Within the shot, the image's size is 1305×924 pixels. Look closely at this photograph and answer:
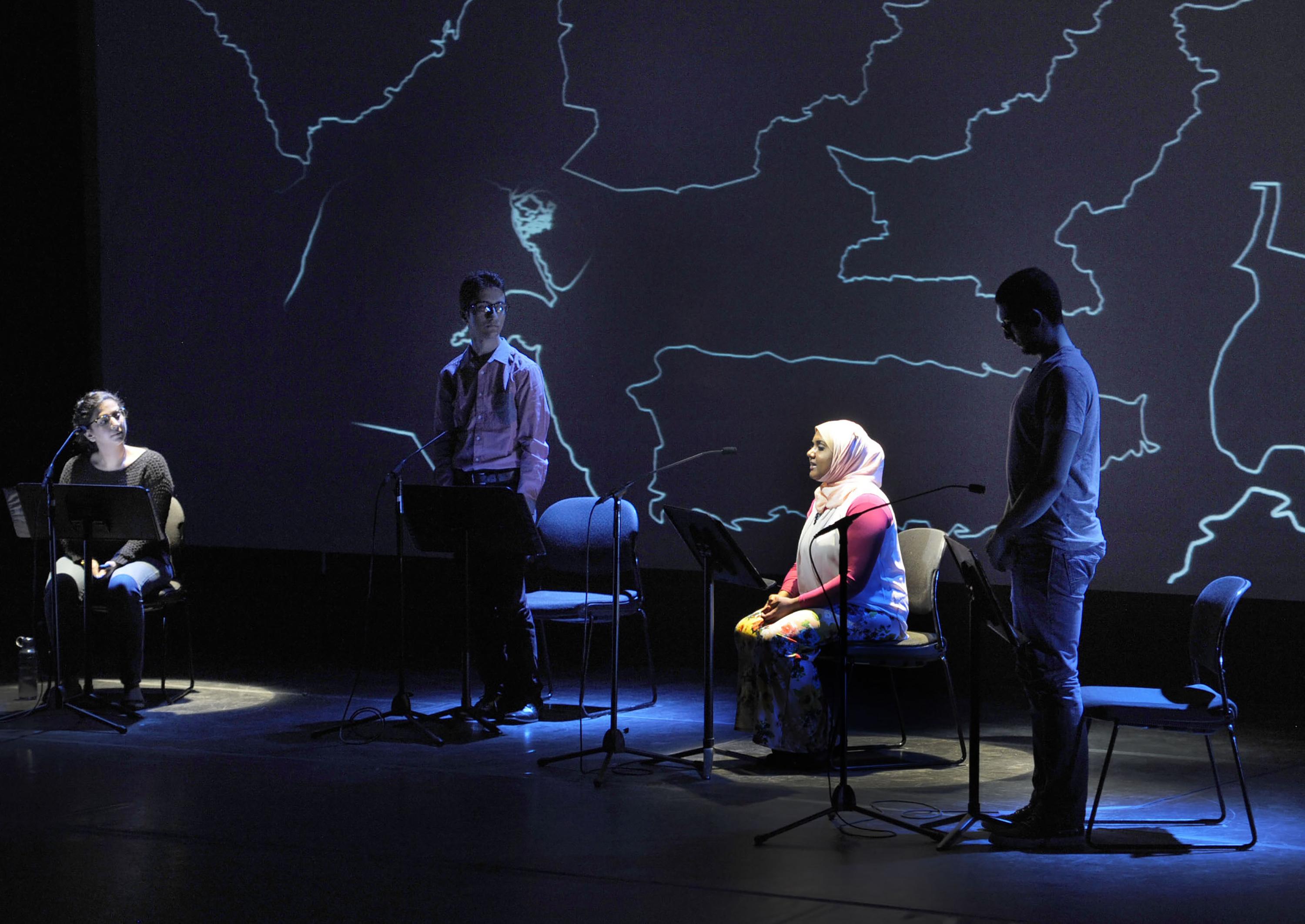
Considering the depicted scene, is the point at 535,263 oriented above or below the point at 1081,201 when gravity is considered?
below

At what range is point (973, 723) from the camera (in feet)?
11.8

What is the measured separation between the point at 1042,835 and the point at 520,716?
227 centimetres

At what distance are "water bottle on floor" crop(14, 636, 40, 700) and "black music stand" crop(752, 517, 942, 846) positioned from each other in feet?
12.0

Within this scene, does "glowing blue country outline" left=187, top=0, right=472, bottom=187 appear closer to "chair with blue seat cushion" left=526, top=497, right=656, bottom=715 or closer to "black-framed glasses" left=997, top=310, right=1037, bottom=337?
"chair with blue seat cushion" left=526, top=497, right=656, bottom=715

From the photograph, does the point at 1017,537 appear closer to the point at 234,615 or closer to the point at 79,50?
the point at 234,615

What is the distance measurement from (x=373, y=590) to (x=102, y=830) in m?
3.26

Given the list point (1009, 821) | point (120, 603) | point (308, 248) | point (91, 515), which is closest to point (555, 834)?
point (1009, 821)

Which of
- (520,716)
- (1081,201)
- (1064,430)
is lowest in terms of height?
(520,716)

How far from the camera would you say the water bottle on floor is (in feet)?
19.4

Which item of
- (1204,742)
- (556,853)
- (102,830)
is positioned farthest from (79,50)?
(1204,742)

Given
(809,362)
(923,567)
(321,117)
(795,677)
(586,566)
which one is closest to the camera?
(795,677)

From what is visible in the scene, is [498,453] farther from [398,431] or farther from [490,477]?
[398,431]

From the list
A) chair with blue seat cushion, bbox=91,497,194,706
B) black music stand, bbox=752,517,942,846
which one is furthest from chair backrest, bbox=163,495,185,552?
black music stand, bbox=752,517,942,846

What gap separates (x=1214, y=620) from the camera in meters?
3.60
